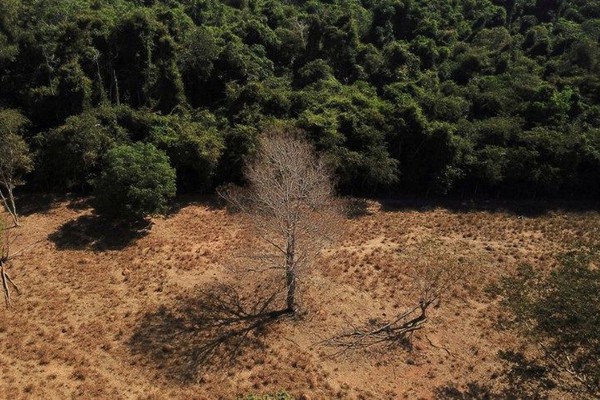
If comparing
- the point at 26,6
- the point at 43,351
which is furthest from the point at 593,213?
the point at 26,6

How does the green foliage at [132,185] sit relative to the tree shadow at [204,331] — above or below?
above

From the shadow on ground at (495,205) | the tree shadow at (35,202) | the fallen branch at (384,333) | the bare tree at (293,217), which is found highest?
the bare tree at (293,217)

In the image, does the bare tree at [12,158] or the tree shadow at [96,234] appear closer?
the tree shadow at [96,234]

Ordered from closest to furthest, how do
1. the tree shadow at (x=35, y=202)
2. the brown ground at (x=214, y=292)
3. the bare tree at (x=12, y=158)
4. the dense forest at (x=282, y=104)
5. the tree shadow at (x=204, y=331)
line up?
the brown ground at (x=214, y=292) → the tree shadow at (x=204, y=331) → the bare tree at (x=12, y=158) → the tree shadow at (x=35, y=202) → the dense forest at (x=282, y=104)

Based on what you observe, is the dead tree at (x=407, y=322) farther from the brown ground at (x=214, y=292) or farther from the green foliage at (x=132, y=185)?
the green foliage at (x=132, y=185)

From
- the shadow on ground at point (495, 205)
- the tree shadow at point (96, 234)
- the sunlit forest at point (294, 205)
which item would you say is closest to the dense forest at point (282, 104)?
the sunlit forest at point (294, 205)

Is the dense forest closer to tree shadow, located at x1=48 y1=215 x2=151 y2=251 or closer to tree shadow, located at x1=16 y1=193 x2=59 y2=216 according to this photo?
tree shadow, located at x1=16 y1=193 x2=59 y2=216
